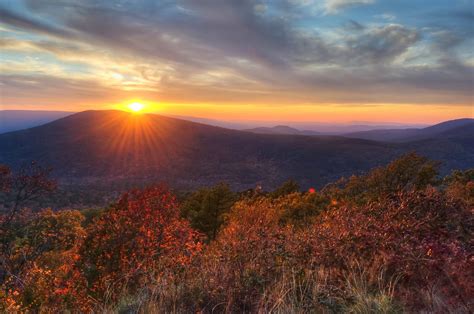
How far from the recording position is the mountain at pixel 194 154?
8762cm

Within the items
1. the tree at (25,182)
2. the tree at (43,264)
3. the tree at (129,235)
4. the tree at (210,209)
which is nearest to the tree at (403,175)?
the tree at (129,235)

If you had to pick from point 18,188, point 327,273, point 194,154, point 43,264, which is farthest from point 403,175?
point 194,154

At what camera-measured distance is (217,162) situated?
100688 mm

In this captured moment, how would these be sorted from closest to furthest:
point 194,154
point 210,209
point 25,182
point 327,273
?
1. point 327,273
2. point 25,182
3. point 210,209
4. point 194,154

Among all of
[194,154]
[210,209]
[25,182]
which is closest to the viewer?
[25,182]

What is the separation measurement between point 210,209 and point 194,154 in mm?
81858

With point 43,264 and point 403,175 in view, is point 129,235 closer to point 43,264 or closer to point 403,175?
point 43,264

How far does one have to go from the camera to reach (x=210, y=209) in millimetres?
26156

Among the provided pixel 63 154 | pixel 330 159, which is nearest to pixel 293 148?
pixel 330 159

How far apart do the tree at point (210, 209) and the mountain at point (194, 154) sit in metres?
51.1

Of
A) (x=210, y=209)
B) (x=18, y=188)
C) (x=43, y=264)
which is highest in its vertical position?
(x=18, y=188)

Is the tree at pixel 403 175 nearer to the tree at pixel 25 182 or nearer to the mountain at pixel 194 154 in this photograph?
the tree at pixel 25 182

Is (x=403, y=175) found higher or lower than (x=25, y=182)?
lower

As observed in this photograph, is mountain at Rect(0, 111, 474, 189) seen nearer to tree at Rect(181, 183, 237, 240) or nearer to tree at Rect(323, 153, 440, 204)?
tree at Rect(181, 183, 237, 240)
